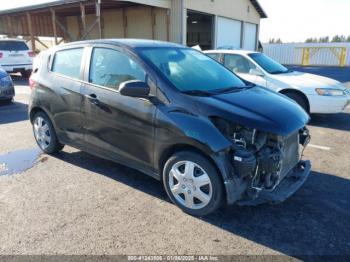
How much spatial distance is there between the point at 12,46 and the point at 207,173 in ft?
47.7

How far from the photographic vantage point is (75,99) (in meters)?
4.24

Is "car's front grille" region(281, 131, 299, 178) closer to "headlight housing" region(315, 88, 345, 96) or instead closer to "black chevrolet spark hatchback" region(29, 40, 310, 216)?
"black chevrolet spark hatchback" region(29, 40, 310, 216)

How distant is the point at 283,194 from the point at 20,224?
2646 mm

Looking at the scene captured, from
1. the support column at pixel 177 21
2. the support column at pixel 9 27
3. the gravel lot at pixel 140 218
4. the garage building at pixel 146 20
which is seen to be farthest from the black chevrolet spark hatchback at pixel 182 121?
the support column at pixel 9 27

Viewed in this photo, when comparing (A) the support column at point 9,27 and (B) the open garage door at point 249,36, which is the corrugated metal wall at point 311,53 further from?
(A) the support column at point 9,27

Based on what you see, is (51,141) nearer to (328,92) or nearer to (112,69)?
(112,69)

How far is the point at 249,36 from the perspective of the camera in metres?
23.6

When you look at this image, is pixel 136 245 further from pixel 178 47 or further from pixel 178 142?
pixel 178 47

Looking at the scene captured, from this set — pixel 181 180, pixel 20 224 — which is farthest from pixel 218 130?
pixel 20 224

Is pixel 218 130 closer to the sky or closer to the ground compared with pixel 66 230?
closer to the sky

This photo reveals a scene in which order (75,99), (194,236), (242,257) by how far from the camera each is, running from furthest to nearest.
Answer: (75,99), (194,236), (242,257)

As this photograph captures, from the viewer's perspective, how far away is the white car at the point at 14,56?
46.8 ft

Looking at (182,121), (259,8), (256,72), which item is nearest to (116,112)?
(182,121)

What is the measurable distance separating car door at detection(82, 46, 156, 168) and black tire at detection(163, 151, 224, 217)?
31 centimetres
